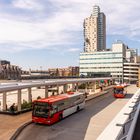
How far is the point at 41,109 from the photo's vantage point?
2841 cm

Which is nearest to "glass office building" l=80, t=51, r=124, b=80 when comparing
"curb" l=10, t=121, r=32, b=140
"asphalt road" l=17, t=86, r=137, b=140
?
"asphalt road" l=17, t=86, r=137, b=140

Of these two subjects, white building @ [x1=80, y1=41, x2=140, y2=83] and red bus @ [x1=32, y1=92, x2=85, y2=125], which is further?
white building @ [x1=80, y1=41, x2=140, y2=83]

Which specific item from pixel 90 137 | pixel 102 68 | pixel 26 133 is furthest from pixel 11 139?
pixel 102 68

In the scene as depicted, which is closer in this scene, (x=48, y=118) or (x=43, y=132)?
(x=43, y=132)

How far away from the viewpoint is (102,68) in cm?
17550

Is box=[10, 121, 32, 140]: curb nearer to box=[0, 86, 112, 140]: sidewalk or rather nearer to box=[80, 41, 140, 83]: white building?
box=[0, 86, 112, 140]: sidewalk

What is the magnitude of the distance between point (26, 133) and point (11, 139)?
2.59 metres

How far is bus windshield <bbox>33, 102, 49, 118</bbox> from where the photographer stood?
28.1 meters

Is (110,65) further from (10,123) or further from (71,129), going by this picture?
(71,129)

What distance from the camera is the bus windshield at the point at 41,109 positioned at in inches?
1107

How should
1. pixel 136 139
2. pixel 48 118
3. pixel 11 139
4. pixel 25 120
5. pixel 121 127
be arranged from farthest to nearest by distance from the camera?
pixel 25 120
pixel 48 118
pixel 11 139
pixel 136 139
pixel 121 127

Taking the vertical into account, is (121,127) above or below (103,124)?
above

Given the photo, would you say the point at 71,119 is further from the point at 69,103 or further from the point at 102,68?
the point at 102,68

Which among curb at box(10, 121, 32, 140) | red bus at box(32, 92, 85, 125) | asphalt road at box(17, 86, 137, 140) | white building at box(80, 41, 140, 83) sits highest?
white building at box(80, 41, 140, 83)
